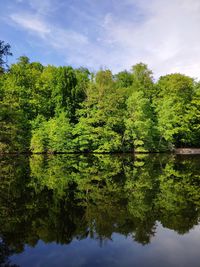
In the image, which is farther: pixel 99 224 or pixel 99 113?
pixel 99 113

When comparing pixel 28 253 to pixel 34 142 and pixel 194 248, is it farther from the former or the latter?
pixel 34 142

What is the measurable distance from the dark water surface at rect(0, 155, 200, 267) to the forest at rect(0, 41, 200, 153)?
26057 millimetres

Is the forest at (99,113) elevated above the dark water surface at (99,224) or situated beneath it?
elevated above

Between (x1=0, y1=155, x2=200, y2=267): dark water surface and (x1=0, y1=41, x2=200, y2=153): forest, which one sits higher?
(x1=0, y1=41, x2=200, y2=153): forest

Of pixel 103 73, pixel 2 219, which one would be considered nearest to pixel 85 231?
pixel 2 219

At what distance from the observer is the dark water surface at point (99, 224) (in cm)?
722

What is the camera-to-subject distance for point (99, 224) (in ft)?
30.9

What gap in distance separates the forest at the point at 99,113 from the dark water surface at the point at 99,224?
85.5ft

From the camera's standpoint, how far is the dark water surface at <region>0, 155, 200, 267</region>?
722cm

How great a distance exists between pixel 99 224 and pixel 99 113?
3459cm

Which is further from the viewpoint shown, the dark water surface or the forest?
the forest

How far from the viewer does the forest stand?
43.1 metres

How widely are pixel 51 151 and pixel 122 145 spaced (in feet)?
34.6

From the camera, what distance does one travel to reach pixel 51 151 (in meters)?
42.7
